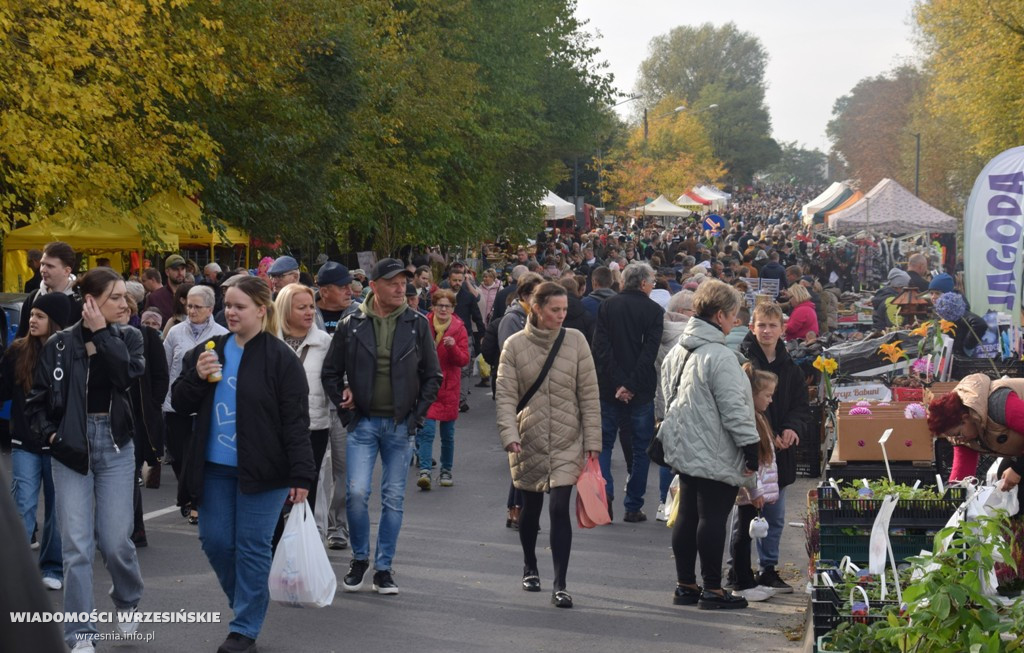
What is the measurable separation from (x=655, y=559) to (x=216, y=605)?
2.94 m

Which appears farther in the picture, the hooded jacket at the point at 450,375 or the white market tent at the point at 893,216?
the white market tent at the point at 893,216

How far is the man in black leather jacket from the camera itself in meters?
7.52

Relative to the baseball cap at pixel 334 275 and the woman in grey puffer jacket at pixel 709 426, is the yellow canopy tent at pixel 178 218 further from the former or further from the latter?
the woman in grey puffer jacket at pixel 709 426

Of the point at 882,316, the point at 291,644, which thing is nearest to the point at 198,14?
the point at 882,316

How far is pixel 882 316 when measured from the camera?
16.5 meters

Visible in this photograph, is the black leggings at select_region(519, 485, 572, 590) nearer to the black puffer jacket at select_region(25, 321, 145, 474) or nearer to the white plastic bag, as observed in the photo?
the white plastic bag

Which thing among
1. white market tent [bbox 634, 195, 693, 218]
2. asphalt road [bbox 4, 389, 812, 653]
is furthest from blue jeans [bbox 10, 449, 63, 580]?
white market tent [bbox 634, 195, 693, 218]

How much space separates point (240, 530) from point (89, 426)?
835 millimetres

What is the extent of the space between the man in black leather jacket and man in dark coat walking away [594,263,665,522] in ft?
8.93

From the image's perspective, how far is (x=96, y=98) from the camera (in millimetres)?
14742

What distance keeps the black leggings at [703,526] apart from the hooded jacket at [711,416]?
0.43 feet

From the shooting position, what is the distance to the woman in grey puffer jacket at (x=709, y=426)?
7055 mm

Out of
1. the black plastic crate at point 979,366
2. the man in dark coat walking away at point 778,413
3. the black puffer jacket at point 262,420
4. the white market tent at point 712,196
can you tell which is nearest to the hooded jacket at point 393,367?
the black puffer jacket at point 262,420

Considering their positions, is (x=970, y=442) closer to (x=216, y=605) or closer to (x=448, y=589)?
(x=448, y=589)
